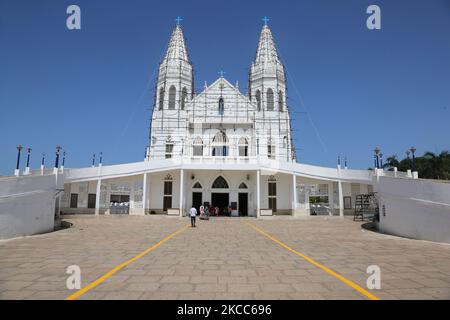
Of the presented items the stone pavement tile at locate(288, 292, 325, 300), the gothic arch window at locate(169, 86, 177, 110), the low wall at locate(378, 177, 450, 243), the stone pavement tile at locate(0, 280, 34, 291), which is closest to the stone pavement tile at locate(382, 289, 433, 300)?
the stone pavement tile at locate(288, 292, 325, 300)

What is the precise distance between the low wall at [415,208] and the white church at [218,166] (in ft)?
39.6

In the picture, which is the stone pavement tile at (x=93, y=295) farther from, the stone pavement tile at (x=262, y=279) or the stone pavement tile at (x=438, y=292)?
the stone pavement tile at (x=438, y=292)

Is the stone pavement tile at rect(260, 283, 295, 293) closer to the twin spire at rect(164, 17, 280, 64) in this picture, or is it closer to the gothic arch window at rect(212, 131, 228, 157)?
the gothic arch window at rect(212, 131, 228, 157)

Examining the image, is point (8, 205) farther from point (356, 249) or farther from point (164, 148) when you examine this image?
point (164, 148)

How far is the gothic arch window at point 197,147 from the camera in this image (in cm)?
3216

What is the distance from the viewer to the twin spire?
35.4m

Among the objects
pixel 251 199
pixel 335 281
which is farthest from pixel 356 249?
pixel 251 199

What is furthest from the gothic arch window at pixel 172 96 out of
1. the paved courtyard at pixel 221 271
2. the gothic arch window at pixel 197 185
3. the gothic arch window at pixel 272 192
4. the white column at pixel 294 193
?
the paved courtyard at pixel 221 271

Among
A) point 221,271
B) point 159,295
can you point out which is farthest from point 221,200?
point 159,295

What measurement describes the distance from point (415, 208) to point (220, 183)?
18.8 m

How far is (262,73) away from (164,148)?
13366 mm

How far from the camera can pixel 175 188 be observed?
1133 inches

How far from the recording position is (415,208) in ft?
40.1

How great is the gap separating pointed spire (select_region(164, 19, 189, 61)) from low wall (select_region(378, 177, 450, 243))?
2709cm
